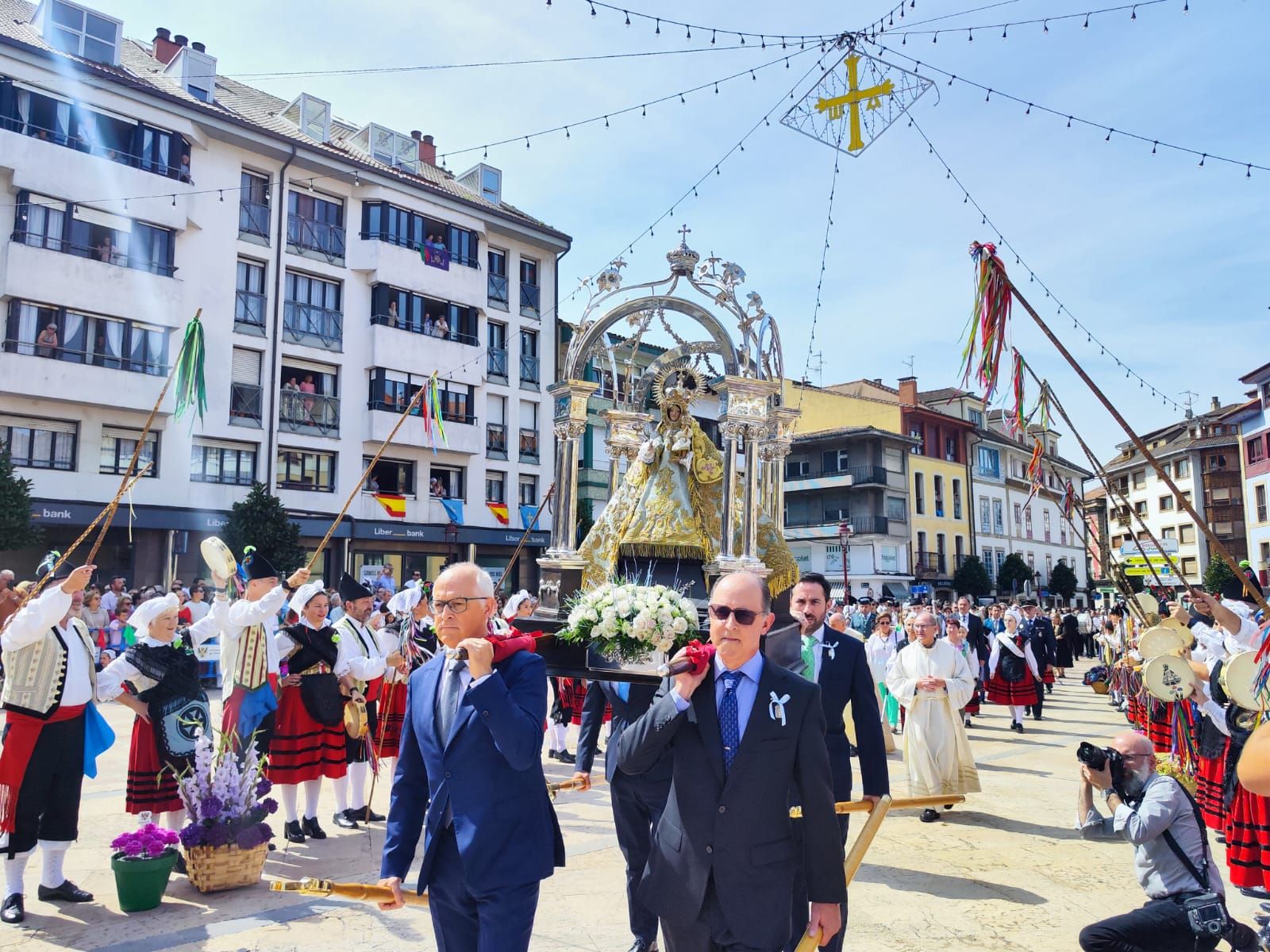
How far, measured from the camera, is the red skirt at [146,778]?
7277 mm

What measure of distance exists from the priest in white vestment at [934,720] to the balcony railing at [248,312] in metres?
26.4

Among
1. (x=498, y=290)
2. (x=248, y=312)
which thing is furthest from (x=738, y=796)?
(x=498, y=290)

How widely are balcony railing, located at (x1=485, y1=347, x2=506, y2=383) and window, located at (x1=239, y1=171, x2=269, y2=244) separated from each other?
9406mm

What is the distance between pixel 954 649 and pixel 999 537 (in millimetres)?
51418

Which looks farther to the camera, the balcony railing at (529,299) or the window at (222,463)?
the balcony railing at (529,299)

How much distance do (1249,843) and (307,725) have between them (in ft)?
23.9

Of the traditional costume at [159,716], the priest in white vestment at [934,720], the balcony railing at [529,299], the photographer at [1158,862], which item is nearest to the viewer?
the photographer at [1158,862]

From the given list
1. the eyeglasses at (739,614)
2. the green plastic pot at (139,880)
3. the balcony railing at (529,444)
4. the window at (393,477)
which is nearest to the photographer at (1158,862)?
the eyeglasses at (739,614)

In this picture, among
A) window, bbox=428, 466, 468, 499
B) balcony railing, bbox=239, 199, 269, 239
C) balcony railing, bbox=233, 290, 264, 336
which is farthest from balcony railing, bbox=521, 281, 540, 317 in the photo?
balcony railing, bbox=233, 290, 264, 336

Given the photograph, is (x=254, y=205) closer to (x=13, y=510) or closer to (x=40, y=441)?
(x=40, y=441)

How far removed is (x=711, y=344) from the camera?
13.3m

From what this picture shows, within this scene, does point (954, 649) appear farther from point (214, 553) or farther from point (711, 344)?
point (214, 553)

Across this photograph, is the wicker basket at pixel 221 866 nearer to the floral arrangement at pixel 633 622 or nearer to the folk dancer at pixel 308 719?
the folk dancer at pixel 308 719

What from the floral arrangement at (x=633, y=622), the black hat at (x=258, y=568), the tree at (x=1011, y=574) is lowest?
the floral arrangement at (x=633, y=622)
